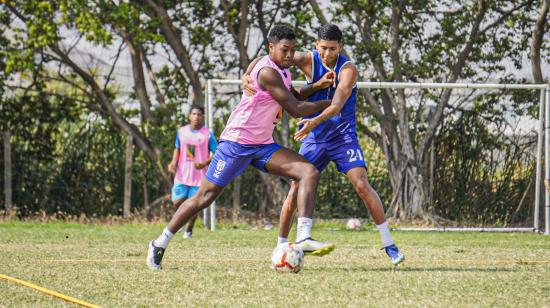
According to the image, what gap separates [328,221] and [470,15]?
4.40m

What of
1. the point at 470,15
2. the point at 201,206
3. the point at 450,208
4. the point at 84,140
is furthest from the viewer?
the point at 84,140

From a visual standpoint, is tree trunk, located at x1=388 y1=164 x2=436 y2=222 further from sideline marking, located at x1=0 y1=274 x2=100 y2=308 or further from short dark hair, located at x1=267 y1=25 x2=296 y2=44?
sideline marking, located at x1=0 y1=274 x2=100 y2=308

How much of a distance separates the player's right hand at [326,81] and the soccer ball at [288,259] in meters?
1.32

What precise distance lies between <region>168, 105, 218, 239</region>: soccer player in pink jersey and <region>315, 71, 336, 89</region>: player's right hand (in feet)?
19.5

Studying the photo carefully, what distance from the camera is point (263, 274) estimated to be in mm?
7711

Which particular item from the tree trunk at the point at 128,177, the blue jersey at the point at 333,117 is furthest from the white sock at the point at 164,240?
the tree trunk at the point at 128,177

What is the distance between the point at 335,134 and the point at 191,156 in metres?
5.95

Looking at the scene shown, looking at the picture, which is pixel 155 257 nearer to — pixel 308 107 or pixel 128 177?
pixel 308 107

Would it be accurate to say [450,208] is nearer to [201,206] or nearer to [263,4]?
[263,4]

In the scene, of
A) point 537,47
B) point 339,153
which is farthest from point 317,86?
point 537,47

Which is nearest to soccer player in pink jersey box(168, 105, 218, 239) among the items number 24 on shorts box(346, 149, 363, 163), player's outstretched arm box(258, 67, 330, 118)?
number 24 on shorts box(346, 149, 363, 163)

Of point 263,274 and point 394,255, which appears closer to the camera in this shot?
point 263,274

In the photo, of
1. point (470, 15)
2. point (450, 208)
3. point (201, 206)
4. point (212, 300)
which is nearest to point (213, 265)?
point (201, 206)

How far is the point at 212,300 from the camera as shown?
6109mm
